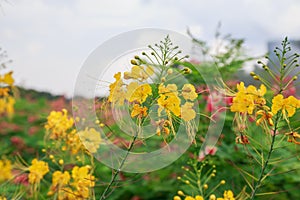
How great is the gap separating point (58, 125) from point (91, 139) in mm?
382

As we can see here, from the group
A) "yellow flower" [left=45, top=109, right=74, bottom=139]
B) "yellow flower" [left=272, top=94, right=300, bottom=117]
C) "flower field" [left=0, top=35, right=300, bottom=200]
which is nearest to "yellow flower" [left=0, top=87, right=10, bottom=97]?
"flower field" [left=0, top=35, right=300, bottom=200]

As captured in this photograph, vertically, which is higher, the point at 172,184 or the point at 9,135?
the point at 9,135

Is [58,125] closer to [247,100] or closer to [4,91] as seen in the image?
[4,91]

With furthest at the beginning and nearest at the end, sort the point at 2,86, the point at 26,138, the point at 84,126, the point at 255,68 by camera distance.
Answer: the point at 26,138, the point at 255,68, the point at 2,86, the point at 84,126

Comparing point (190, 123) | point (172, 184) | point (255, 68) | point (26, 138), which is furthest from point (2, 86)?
point (26, 138)

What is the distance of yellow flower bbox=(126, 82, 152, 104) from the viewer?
4.07 feet

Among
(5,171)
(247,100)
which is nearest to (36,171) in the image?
(5,171)

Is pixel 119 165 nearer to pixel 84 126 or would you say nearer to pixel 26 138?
pixel 84 126

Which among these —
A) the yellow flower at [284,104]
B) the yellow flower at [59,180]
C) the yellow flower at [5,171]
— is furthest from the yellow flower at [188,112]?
the yellow flower at [5,171]

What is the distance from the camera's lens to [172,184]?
2.91 meters

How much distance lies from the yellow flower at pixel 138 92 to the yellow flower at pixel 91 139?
40 centimetres

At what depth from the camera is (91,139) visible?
64.7 inches

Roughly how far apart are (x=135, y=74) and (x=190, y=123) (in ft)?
0.75

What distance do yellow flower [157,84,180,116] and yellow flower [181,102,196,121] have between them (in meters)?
0.04
